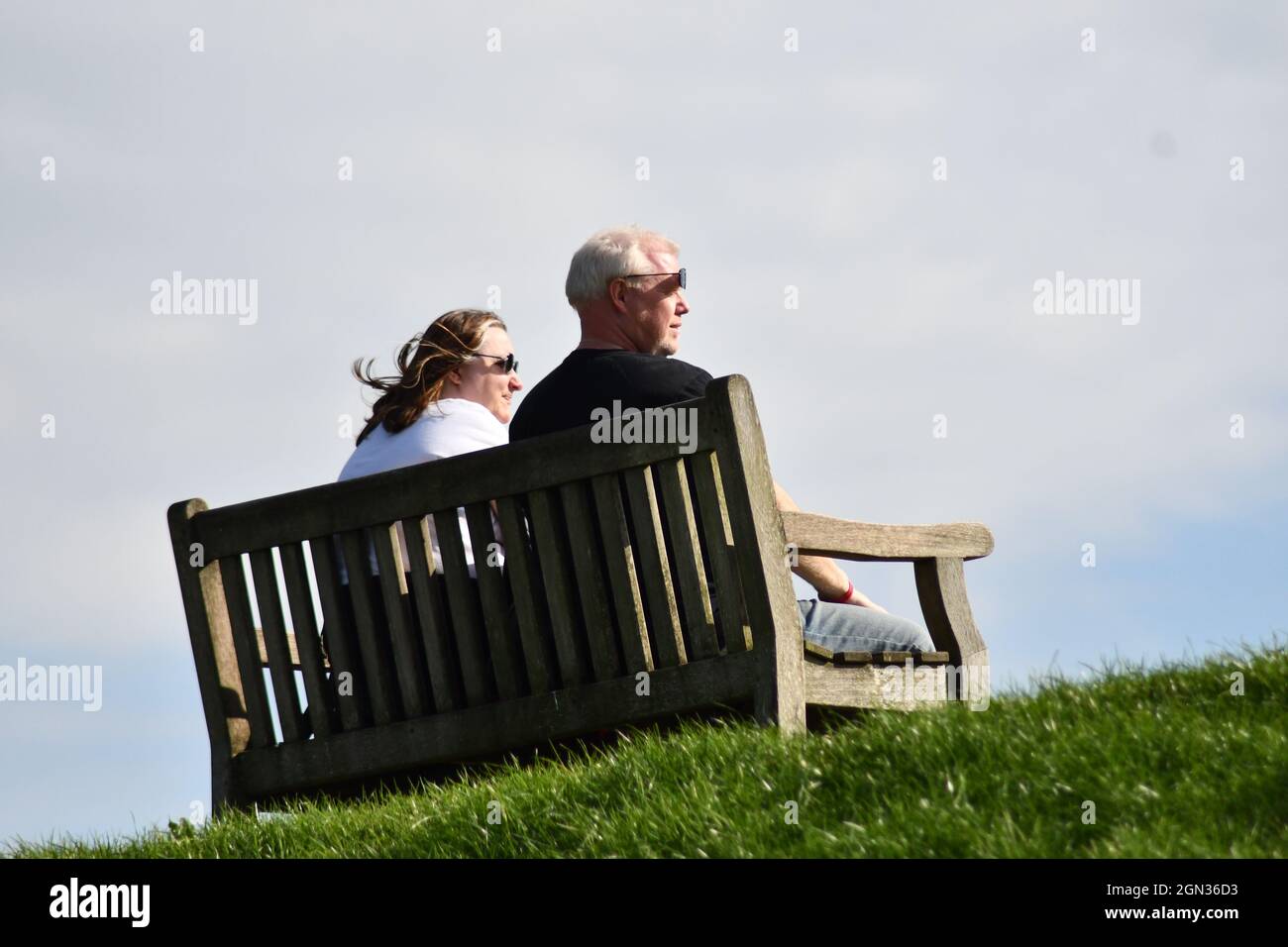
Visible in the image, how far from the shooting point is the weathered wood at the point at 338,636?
530cm

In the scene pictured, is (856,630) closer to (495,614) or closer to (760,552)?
(760,552)

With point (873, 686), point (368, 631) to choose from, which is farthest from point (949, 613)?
point (368, 631)

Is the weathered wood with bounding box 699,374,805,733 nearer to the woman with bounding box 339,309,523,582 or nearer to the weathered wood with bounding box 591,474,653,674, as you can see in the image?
the weathered wood with bounding box 591,474,653,674

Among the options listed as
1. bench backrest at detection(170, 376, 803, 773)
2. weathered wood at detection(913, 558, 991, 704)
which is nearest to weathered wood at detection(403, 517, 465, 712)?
bench backrest at detection(170, 376, 803, 773)

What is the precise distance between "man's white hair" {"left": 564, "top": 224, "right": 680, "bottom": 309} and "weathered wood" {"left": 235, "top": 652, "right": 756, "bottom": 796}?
153 centimetres

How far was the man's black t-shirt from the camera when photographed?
5.14 m

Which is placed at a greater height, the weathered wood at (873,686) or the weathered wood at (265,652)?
the weathered wood at (265,652)

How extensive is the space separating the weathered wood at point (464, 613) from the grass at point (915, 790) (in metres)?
0.27

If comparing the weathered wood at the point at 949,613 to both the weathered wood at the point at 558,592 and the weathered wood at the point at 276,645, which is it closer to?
the weathered wood at the point at 558,592

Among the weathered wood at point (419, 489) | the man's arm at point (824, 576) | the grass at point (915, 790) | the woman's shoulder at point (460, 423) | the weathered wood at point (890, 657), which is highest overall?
the woman's shoulder at point (460, 423)

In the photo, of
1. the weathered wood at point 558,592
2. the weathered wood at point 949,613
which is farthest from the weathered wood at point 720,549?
the weathered wood at point 949,613

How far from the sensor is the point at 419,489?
16.9 feet
